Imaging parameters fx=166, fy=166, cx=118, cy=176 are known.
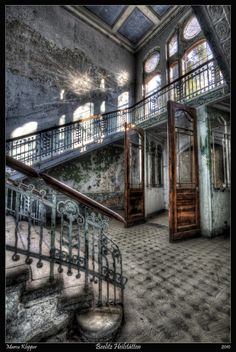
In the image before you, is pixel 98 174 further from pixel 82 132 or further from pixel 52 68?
pixel 52 68

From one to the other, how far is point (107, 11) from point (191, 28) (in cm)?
544

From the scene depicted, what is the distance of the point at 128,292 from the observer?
8.13 feet

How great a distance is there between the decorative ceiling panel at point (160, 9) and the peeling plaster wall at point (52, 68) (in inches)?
135

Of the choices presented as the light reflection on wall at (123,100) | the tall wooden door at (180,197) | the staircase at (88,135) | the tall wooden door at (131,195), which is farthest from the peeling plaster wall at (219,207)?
the light reflection on wall at (123,100)

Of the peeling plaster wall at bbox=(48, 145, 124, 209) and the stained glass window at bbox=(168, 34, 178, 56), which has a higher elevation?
the stained glass window at bbox=(168, 34, 178, 56)

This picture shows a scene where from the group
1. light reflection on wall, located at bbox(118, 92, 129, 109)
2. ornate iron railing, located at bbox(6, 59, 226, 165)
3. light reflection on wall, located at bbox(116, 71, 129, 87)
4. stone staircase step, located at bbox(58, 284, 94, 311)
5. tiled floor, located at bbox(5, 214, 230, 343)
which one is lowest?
tiled floor, located at bbox(5, 214, 230, 343)

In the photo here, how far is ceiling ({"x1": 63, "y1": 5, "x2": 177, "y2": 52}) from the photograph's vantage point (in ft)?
33.8

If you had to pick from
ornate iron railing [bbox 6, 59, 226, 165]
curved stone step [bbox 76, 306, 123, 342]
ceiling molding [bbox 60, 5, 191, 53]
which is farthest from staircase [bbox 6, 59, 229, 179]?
ceiling molding [bbox 60, 5, 191, 53]

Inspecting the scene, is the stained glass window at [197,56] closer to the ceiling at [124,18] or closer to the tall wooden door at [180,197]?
the ceiling at [124,18]

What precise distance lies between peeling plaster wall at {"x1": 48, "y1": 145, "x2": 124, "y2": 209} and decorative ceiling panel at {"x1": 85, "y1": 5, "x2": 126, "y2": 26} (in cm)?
880

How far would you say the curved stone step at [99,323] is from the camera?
158 cm

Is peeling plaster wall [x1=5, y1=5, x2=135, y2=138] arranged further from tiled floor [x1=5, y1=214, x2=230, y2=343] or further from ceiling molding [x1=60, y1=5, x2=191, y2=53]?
tiled floor [x1=5, y1=214, x2=230, y2=343]

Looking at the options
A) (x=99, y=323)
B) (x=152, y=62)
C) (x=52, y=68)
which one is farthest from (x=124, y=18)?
(x=99, y=323)
